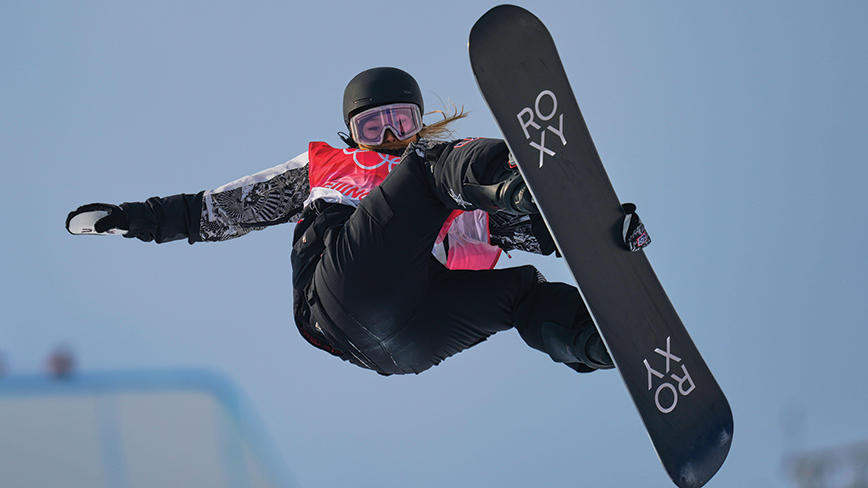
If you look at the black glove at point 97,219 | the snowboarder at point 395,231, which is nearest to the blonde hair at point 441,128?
the snowboarder at point 395,231

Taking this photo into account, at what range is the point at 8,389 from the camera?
193cm

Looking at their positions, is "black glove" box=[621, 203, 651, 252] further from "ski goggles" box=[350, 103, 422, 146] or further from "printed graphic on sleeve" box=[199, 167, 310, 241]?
"printed graphic on sleeve" box=[199, 167, 310, 241]

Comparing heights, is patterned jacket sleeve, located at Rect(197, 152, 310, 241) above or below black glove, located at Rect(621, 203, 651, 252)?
above

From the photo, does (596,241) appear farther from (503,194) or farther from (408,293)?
(408,293)

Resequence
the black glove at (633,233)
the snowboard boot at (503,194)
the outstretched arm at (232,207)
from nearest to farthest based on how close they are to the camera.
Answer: the snowboard boot at (503,194), the black glove at (633,233), the outstretched arm at (232,207)

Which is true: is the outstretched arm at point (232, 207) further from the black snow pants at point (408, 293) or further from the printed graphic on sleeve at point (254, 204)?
the black snow pants at point (408, 293)

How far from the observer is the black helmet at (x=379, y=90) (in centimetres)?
322

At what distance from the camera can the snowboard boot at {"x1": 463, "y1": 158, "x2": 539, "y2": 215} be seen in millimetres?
Result: 2238

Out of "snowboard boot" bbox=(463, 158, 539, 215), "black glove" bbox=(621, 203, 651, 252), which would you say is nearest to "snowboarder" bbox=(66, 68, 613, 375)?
"snowboard boot" bbox=(463, 158, 539, 215)

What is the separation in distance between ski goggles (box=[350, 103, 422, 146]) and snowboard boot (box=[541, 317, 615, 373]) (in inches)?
37.7

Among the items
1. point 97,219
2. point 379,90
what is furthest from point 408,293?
point 97,219

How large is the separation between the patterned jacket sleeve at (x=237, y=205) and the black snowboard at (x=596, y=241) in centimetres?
102

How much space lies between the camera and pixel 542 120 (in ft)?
7.61

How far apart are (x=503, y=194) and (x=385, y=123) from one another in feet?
3.49
